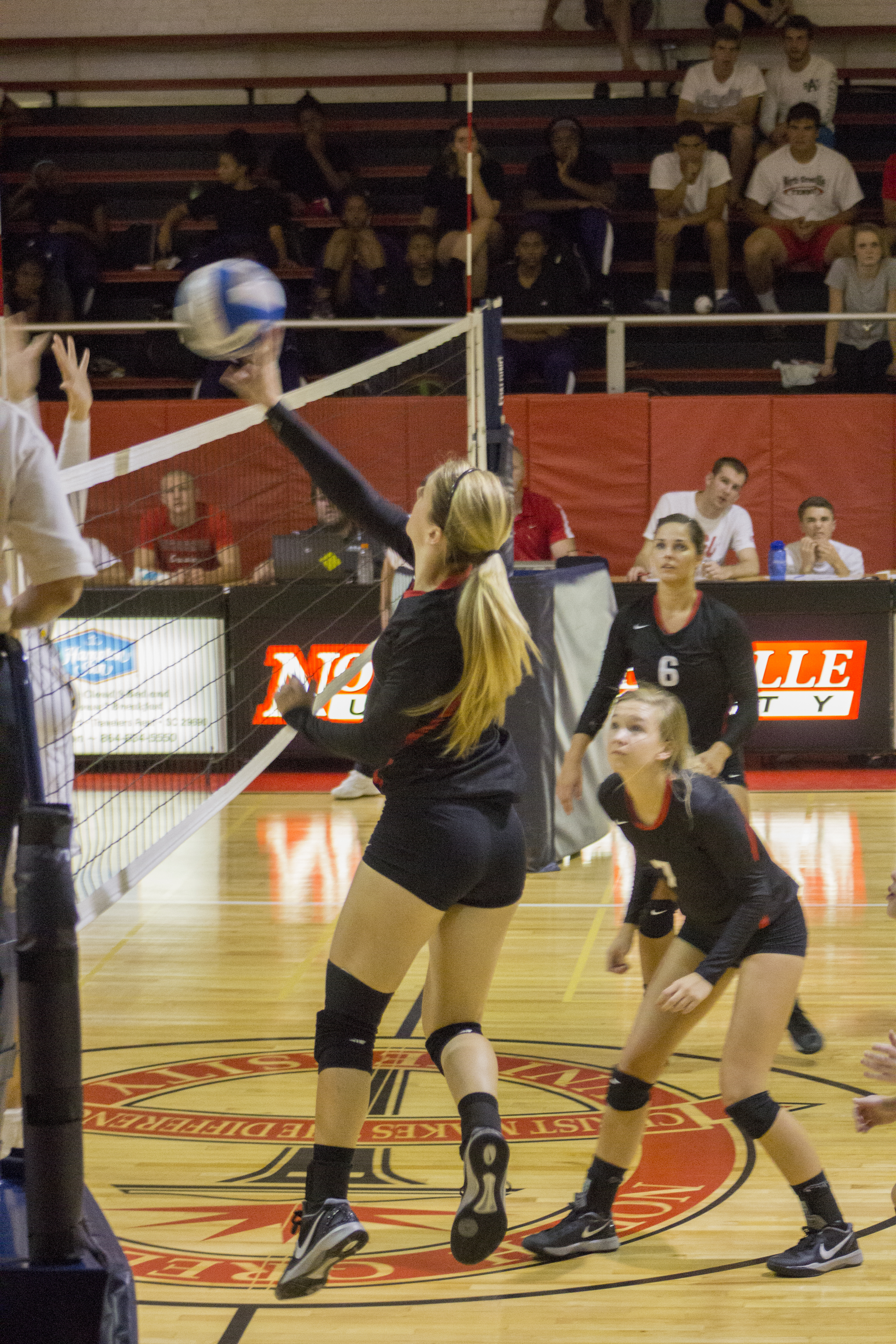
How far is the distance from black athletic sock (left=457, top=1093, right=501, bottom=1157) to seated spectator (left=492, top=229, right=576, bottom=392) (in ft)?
27.9

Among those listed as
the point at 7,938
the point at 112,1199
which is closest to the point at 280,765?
the point at 112,1199

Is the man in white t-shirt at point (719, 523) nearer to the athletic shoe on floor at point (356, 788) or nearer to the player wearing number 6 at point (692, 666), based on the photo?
the athletic shoe on floor at point (356, 788)

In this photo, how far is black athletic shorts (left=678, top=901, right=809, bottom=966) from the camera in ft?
11.9

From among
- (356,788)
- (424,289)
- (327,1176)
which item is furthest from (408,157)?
(327,1176)

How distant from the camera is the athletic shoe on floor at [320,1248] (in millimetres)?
2992

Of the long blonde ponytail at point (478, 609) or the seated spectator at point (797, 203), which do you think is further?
the seated spectator at point (797, 203)

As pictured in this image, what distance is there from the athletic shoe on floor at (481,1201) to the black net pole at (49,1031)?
1294 mm

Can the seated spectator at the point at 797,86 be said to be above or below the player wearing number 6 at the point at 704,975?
above

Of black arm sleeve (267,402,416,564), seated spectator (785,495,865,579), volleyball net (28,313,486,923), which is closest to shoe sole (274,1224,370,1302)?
black arm sleeve (267,402,416,564)

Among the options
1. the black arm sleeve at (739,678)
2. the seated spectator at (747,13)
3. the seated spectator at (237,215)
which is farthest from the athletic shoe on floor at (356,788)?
the seated spectator at (747,13)

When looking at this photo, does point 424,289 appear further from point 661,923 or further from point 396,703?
point 396,703

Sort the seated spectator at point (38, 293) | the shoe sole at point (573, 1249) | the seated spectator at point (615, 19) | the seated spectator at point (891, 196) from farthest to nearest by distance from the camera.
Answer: the seated spectator at point (615, 19) → the seated spectator at point (891, 196) → the seated spectator at point (38, 293) → the shoe sole at point (573, 1249)

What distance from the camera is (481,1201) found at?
3002 millimetres

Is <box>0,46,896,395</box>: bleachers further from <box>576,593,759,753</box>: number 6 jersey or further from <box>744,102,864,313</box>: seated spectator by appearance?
<box>576,593,759,753</box>: number 6 jersey
